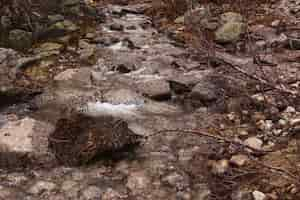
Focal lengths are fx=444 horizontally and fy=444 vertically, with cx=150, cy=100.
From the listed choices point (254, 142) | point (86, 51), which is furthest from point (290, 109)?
point (86, 51)

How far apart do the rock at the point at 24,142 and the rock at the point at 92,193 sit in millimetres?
680

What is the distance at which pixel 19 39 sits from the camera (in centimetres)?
791

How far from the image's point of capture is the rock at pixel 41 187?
4.09 metres

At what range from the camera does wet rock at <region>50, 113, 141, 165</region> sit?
4.40 meters

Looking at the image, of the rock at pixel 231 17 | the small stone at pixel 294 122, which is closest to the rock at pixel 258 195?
the small stone at pixel 294 122

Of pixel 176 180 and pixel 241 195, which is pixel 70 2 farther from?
pixel 241 195

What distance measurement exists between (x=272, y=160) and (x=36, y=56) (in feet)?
15.8

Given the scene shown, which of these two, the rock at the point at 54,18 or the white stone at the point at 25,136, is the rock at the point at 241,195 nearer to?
the white stone at the point at 25,136

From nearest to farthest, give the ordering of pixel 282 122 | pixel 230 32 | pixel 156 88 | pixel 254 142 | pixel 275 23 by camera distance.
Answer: pixel 254 142 < pixel 282 122 < pixel 156 88 < pixel 230 32 < pixel 275 23

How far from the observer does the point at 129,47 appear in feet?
27.4

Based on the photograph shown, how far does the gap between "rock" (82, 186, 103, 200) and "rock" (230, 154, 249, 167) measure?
1276mm

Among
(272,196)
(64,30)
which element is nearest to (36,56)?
(64,30)

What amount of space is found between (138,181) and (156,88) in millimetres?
2301

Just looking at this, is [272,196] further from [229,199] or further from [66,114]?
[66,114]
